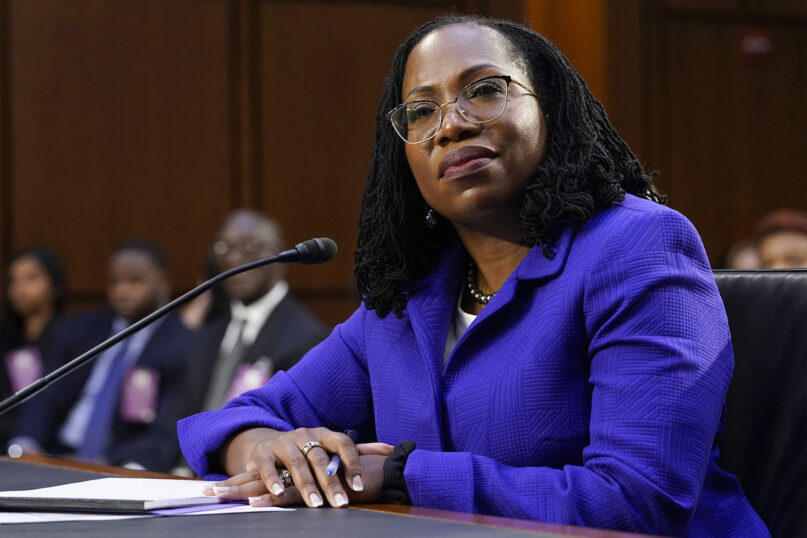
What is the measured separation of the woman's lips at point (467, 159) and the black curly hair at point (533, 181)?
80mm

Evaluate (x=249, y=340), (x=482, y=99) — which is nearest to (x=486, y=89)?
(x=482, y=99)

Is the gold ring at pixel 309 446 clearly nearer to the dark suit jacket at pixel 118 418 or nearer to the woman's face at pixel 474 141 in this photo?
the woman's face at pixel 474 141

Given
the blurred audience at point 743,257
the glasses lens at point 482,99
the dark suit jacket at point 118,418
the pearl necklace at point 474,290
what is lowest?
the dark suit jacket at point 118,418

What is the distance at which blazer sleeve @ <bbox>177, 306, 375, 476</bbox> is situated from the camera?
166 centimetres

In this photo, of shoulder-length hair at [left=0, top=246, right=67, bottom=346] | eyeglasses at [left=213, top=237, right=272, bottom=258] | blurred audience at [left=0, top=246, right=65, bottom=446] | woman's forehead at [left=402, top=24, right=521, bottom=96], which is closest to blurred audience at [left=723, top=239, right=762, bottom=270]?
eyeglasses at [left=213, top=237, right=272, bottom=258]

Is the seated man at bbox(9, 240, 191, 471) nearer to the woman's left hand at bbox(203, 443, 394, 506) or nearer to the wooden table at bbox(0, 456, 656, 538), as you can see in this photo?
the woman's left hand at bbox(203, 443, 394, 506)

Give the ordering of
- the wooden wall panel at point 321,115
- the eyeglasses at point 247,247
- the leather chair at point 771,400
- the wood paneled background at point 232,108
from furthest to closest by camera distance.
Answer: the wooden wall panel at point 321,115
the wood paneled background at point 232,108
the eyeglasses at point 247,247
the leather chair at point 771,400

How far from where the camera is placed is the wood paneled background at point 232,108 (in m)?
5.34

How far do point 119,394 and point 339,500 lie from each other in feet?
10.4

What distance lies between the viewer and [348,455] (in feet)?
4.38

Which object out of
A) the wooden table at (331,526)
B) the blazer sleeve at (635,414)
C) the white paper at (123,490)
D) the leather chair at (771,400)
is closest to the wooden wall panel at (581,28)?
the leather chair at (771,400)

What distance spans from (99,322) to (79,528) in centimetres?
364

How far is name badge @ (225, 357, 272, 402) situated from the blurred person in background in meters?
1.66

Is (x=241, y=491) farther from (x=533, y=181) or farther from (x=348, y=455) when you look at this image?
(x=533, y=181)
